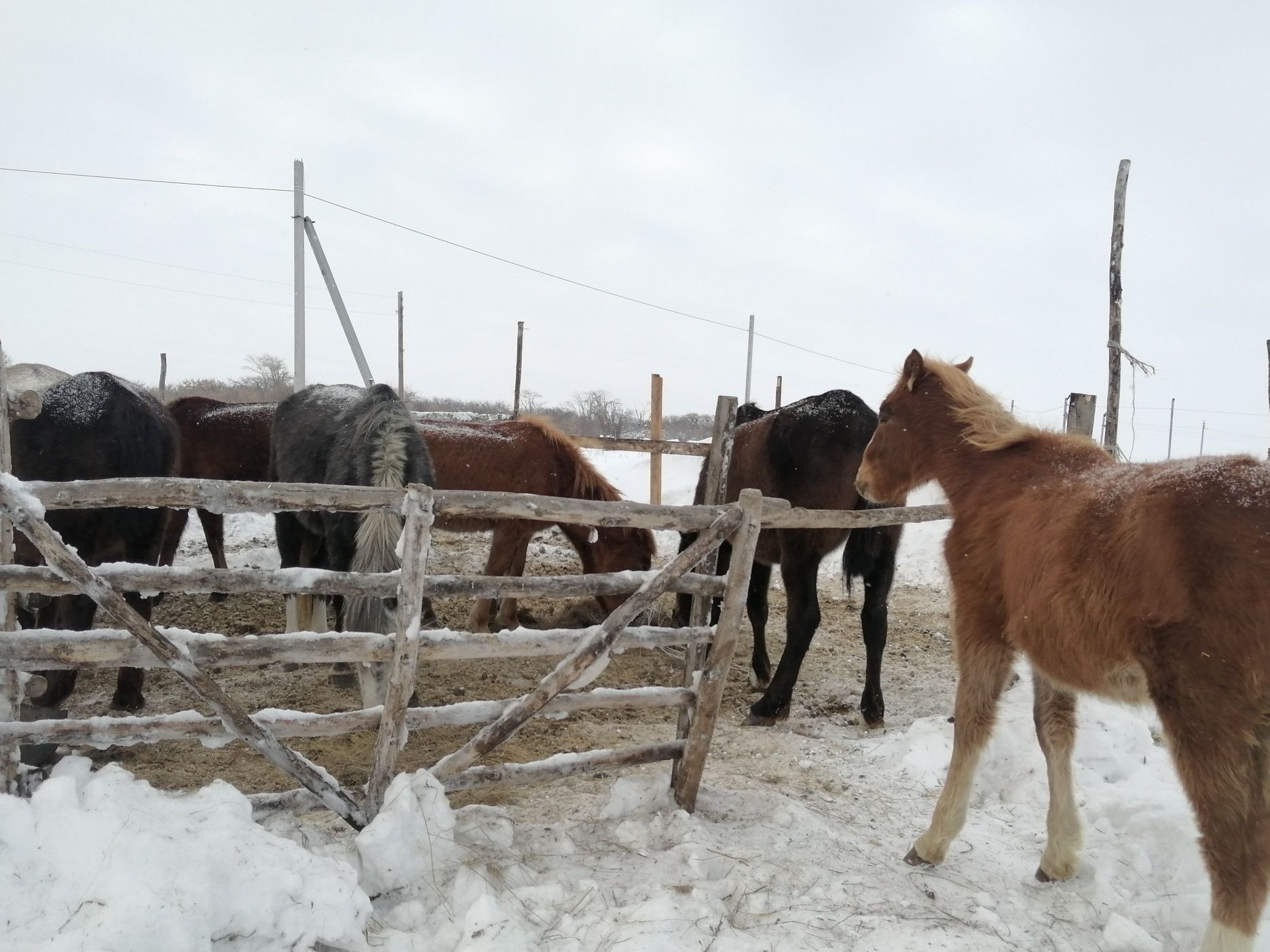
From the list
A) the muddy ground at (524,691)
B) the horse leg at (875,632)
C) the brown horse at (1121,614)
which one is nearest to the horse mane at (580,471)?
the muddy ground at (524,691)

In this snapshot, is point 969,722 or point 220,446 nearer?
point 969,722

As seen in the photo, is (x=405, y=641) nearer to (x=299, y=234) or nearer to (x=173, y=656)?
(x=173, y=656)

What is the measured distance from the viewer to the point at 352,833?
299 cm

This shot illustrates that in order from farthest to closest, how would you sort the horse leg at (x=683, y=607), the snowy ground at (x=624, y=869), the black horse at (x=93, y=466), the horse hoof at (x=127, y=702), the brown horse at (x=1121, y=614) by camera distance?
the horse leg at (x=683, y=607), the horse hoof at (x=127, y=702), the black horse at (x=93, y=466), the brown horse at (x=1121, y=614), the snowy ground at (x=624, y=869)

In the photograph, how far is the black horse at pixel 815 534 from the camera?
5.09m

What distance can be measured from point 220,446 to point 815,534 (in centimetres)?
Answer: 619

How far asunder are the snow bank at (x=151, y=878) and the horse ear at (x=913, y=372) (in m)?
3.20

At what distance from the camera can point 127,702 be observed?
14.6 feet

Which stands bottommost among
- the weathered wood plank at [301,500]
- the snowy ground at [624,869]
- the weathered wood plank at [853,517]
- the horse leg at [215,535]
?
the snowy ground at [624,869]

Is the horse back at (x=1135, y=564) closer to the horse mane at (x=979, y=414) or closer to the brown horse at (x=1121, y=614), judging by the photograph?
the brown horse at (x=1121, y=614)

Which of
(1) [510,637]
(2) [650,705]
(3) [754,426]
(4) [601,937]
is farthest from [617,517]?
(3) [754,426]

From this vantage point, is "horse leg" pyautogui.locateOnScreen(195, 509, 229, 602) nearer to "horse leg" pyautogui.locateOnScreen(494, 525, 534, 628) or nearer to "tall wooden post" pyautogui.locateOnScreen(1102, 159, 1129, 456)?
"horse leg" pyautogui.locateOnScreen(494, 525, 534, 628)

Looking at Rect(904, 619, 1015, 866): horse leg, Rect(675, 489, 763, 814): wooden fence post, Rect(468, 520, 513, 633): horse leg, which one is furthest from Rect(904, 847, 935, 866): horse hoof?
Rect(468, 520, 513, 633): horse leg

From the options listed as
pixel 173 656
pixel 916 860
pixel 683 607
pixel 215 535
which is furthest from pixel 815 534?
pixel 215 535
